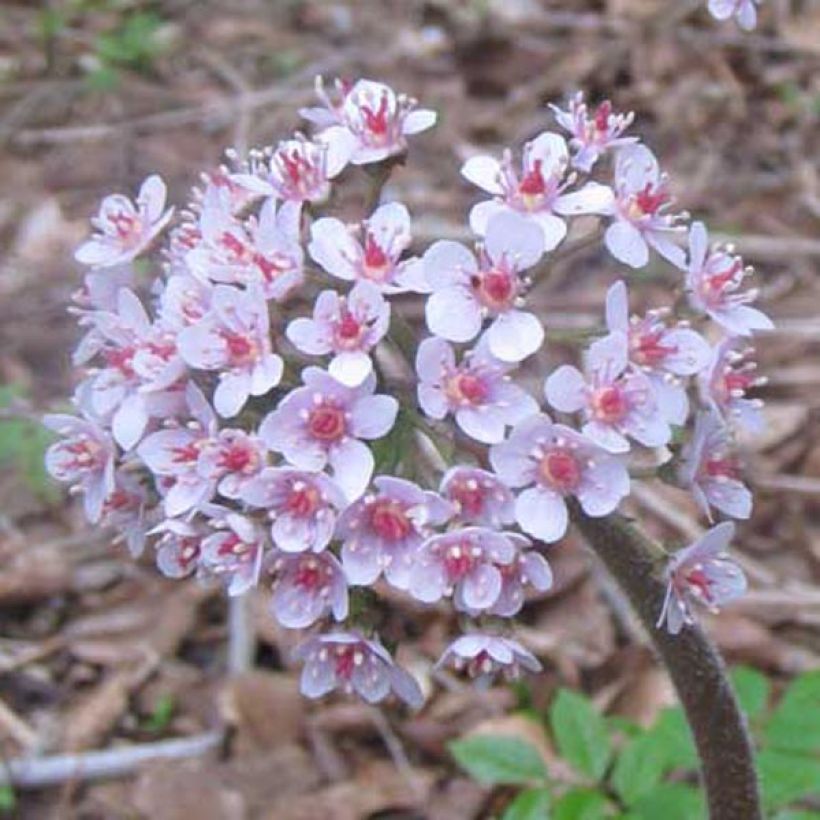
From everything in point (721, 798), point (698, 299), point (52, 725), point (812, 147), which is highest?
point (698, 299)

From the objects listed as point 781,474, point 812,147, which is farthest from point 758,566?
point 812,147

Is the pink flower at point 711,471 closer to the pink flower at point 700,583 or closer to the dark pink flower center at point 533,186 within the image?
the pink flower at point 700,583

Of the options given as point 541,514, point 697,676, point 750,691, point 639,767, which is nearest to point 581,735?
point 639,767

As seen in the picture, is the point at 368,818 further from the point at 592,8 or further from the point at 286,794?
the point at 592,8

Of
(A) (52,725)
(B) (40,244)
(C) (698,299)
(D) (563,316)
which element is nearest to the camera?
(C) (698,299)

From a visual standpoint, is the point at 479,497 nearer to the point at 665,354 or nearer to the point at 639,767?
the point at 665,354

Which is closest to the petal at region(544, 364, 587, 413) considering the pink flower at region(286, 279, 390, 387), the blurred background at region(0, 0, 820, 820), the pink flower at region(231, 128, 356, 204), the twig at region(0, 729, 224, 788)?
the pink flower at region(286, 279, 390, 387)
